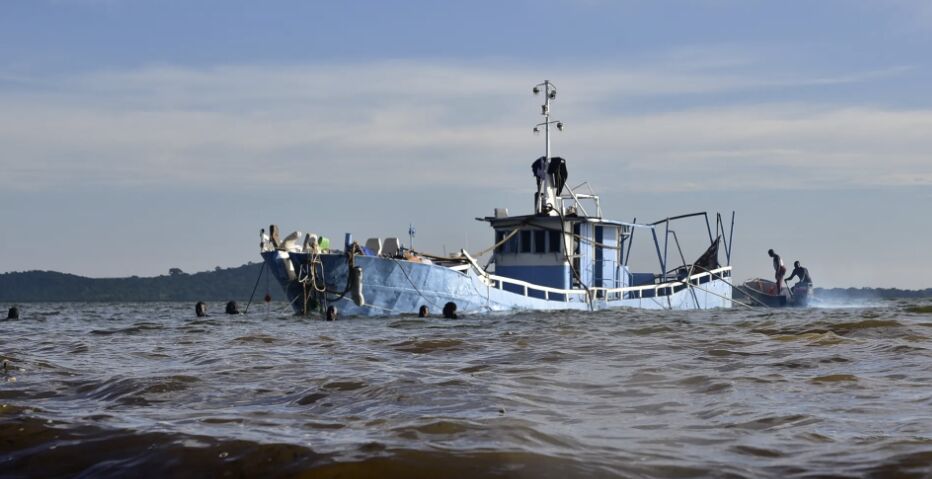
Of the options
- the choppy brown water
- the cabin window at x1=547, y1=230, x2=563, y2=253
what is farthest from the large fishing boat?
the choppy brown water

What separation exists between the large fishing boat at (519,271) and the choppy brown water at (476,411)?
12.0m

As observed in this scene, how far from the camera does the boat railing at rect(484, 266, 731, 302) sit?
85.1ft

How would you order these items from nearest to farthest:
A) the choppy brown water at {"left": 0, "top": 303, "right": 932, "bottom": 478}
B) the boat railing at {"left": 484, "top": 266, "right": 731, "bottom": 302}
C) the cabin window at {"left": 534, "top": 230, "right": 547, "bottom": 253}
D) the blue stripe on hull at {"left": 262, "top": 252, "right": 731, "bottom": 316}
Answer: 1. the choppy brown water at {"left": 0, "top": 303, "right": 932, "bottom": 478}
2. the blue stripe on hull at {"left": 262, "top": 252, "right": 731, "bottom": 316}
3. the boat railing at {"left": 484, "top": 266, "right": 731, "bottom": 302}
4. the cabin window at {"left": 534, "top": 230, "right": 547, "bottom": 253}

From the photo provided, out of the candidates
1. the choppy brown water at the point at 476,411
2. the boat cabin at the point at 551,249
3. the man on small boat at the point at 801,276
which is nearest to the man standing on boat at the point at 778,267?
the man on small boat at the point at 801,276

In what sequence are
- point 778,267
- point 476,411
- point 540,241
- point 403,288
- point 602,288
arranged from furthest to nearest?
point 778,267 → point 540,241 → point 602,288 → point 403,288 → point 476,411

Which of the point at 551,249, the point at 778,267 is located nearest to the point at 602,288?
the point at 551,249

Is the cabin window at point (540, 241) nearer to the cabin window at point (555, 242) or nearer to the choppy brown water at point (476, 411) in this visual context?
the cabin window at point (555, 242)

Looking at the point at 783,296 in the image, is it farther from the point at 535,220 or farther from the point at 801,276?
the point at 535,220

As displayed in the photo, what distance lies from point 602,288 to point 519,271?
8.62 feet

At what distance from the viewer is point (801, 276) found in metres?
39.1

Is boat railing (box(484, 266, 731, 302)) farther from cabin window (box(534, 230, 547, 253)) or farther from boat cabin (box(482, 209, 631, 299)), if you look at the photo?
Answer: cabin window (box(534, 230, 547, 253))

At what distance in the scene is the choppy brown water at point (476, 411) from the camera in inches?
174

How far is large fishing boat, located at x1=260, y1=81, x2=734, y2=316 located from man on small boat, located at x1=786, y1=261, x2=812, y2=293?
407 cm

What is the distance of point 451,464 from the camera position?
14.1ft
